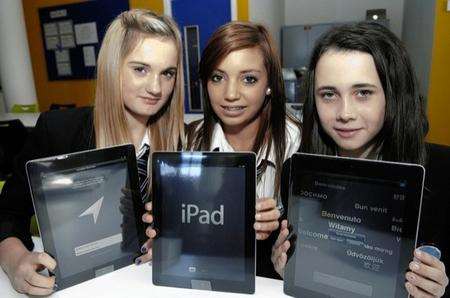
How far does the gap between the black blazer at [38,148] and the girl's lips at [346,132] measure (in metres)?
0.82

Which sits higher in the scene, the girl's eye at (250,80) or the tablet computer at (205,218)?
the girl's eye at (250,80)

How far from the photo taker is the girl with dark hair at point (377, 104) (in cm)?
96

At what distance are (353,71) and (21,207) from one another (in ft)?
3.53

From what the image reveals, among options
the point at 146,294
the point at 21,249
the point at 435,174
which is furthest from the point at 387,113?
the point at 21,249

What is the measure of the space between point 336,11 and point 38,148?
220 inches

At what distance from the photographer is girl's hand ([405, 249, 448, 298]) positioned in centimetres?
73

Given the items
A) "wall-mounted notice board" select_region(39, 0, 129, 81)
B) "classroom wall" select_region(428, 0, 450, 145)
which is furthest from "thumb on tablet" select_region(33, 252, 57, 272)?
"wall-mounted notice board" select_region(39, 0, 129, 81)

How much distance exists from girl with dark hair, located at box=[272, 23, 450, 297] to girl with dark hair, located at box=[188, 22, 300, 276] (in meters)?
0.35

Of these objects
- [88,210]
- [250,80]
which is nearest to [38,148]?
[88,210]

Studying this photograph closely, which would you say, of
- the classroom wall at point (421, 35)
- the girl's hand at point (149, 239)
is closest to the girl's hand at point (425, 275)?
the girl's hand at point (149, 239)

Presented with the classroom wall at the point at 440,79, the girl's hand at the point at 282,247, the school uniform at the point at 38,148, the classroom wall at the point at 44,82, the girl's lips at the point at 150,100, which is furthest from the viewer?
the classroom wall at the point at 44,82

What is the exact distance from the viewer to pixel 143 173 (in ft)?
4.08

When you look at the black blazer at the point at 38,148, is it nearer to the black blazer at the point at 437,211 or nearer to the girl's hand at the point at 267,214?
the girl's hand at the point at 267,214

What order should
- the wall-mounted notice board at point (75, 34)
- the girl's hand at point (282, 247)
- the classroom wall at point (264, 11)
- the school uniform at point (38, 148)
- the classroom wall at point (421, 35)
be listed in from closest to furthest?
the girl's hand at point (282, 247)
the school uniform at point (38, 148)
the classroom wall at point (421, 35)
the classroom wall at point (264, 11)
the wall-mounted notice board at point (75, 34)
